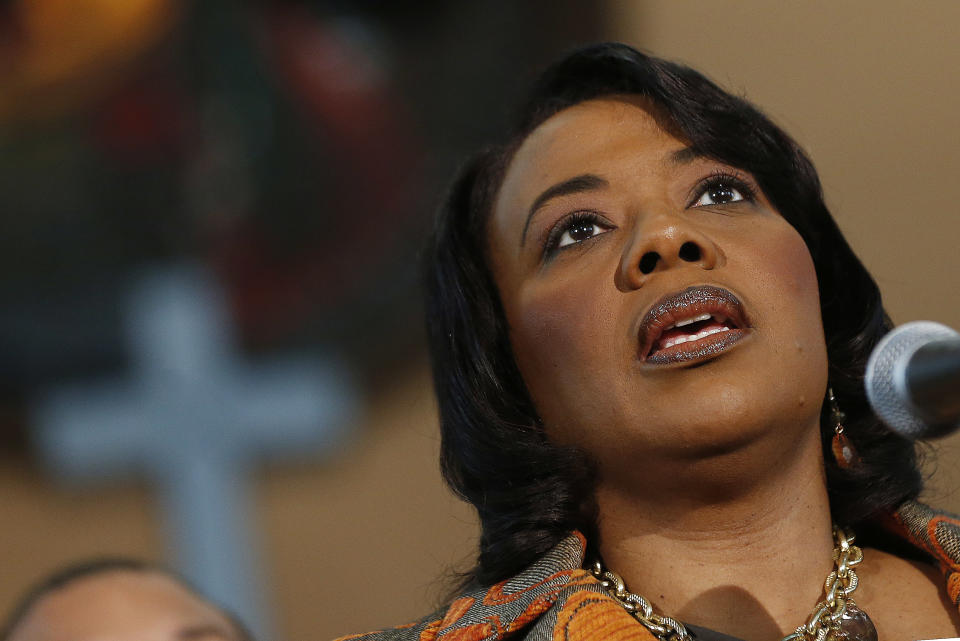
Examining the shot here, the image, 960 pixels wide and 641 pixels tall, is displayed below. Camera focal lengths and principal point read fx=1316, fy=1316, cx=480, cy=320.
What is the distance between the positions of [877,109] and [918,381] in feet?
6.84

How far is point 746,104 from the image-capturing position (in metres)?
1.88

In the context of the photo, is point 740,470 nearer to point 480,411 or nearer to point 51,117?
point 480,411

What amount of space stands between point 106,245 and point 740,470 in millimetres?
2478

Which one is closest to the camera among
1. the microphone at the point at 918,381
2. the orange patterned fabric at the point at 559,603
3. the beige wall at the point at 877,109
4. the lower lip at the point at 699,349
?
the microphone at the point at 918,381

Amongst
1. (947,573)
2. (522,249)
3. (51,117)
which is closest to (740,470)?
(947,573)

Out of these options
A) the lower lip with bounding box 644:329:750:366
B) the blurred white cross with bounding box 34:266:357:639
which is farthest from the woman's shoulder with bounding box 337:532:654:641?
the blurred white cross with bounding box 34:266:357:639

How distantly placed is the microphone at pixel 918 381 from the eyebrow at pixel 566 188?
0.82m

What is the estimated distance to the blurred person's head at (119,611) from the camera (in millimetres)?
1473

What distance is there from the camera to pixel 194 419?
3314mm

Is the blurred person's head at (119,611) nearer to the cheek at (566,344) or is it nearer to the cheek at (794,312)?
the cheek at (566,344)

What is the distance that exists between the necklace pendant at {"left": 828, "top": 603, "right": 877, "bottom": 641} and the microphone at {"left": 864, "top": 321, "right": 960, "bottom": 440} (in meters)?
0.63

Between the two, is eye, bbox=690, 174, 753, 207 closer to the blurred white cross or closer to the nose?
the nose

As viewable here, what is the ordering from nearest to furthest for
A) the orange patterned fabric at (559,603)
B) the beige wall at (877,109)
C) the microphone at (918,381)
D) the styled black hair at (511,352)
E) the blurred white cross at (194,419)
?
the microphone at (918,381) < the orange patterned fabric at (559,603) < the styled black hair at (511,352) < the beige wall at (877,109) < the blurred white cross at (194,419)

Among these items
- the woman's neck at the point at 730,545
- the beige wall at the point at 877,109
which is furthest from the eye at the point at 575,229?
the beige wall at the point at 877,109
